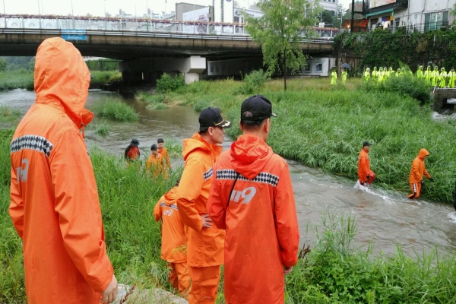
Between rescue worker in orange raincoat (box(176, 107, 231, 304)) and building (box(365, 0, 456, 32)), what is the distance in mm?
34888

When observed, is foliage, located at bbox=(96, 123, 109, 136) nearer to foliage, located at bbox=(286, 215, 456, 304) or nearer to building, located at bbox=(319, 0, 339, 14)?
foliage, located at bbox=(286, 215, 456, 304)

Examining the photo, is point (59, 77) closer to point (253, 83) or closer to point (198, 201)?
point (198, 201)

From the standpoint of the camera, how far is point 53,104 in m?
2.26

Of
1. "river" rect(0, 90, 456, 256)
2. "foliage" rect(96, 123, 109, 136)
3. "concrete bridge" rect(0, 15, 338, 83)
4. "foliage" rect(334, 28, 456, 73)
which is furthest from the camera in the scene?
"foliage" rect(334, 28, 456, 73)

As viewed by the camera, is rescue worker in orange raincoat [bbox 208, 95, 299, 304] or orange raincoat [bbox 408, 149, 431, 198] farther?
orange raincoat [bbox 408, 149, 431, 198]

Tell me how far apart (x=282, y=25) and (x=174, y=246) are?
21781 mm

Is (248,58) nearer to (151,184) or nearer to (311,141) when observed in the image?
(311,141)

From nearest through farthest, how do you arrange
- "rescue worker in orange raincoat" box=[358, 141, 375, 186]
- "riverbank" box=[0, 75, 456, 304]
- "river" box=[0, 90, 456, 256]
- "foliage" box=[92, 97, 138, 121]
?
"riverbank" box=[0, 75, 456, 304], "river" box=[0, 90, 456, 256], "rescue worker in orange raincoat" box=[358, 141, 375, 186], "foliage" box=[92, 97, 138, 121]

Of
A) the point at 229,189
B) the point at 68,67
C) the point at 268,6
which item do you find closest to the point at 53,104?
the point at 68,67

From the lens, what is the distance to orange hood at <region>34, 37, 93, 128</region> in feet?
7.39

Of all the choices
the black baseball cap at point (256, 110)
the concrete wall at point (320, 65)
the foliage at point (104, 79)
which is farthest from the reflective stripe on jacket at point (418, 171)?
the foliage at point (104, 79)

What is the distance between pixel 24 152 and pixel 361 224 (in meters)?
7.82

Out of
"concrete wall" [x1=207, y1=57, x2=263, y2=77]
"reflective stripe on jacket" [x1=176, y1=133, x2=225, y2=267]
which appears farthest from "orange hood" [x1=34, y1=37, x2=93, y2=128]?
"concrete wall" [x1=207, y1=57, x2=263, y2=77]

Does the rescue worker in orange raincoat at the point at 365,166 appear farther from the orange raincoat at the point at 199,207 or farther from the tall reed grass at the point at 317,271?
the orange raincoat at the point at 199,207
